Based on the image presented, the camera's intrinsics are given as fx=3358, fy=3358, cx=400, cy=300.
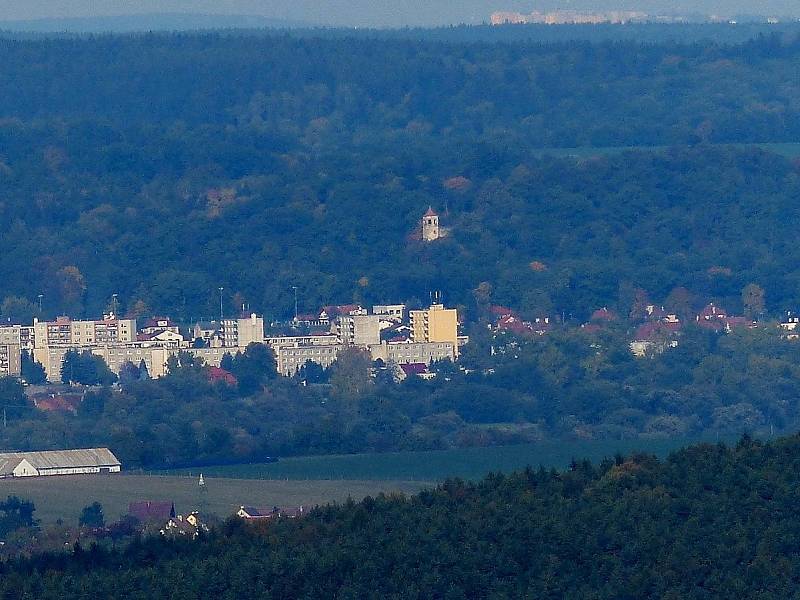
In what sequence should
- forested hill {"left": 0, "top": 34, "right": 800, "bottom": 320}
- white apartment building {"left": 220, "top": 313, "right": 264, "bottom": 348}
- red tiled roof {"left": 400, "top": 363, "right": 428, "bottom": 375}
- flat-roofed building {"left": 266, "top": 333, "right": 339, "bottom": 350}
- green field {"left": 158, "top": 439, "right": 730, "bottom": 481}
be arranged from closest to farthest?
green field {"left": 158, "top": 439, "right": 730, "bottom": 481}, red tiled roof {"left": 400, "top": 363, "right": 428, "bottom": 375}, flat-roofed building {"left": 266, "top": 333, "right": 339, "bottom": 350}, white apartment building {"left": 220, "top": 313, "right": 264, "bottom": 348}, forested hill {"left": 0, "top": 34, "right": 800, "bottom": 320}

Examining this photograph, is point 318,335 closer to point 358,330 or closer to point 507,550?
point 358,330

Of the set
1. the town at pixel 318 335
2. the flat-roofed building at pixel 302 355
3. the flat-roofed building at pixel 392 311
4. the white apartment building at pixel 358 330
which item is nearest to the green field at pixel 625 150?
the flat-roofed building at pixel 392 311

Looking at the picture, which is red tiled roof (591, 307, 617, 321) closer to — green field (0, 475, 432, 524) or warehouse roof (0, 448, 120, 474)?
warehouse roof (0, 448, 120, 474)

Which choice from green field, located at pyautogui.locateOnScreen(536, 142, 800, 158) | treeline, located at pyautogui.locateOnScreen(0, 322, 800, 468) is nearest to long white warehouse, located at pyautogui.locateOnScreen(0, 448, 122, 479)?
treeline, located at pyautogui.locateOnScreen(0, 322, 800, 468)

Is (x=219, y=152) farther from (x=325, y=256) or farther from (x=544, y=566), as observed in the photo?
(x=544, y=566)

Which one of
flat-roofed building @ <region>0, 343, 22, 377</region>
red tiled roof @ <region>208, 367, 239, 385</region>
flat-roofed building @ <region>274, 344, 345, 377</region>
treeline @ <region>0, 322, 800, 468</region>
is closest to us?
treeline @ <region>0, 322, 800, 468</region>

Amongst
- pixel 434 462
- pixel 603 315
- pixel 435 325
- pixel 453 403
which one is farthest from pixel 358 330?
pixel 434 462
